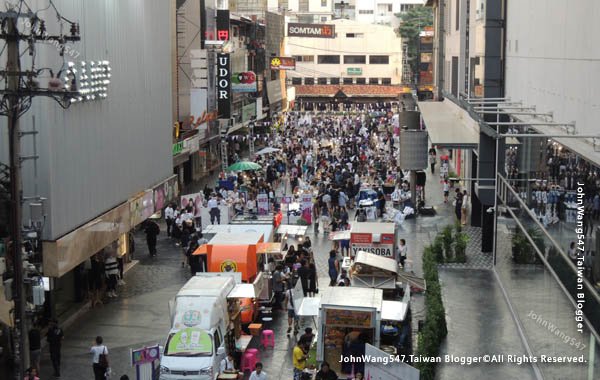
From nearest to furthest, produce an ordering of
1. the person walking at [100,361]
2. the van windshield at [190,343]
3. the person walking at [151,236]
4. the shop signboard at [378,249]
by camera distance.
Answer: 1. the person walking at [100,361]
2. the van windshield at [190,343]
3. the shop signboard at [378,249]
4. the person walking at [151,236]

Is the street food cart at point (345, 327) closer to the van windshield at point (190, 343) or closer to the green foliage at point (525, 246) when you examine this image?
the van windshield at point (190, 343)

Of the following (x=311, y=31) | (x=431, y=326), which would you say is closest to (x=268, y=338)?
(x=431, y=326)

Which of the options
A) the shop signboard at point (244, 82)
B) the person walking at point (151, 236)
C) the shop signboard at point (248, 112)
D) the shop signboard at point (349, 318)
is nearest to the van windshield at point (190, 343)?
the shop signboard at point (349, 318)

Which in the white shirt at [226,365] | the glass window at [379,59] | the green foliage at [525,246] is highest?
the glass window at [379,59]

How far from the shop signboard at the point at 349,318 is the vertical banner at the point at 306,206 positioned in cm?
1879

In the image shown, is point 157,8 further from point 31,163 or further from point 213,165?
point 213,165

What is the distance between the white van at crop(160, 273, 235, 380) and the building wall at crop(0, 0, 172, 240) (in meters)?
3.89

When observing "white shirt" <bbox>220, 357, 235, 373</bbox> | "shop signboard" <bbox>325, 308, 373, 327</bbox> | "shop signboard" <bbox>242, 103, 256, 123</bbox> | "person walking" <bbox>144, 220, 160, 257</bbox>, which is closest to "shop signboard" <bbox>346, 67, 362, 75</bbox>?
"shop signboard" <bbox>242, 103, 256, 123</bbox>

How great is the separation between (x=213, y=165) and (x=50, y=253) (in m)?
36.5

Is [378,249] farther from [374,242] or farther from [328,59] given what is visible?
[328,59]

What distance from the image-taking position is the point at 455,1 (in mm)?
47469

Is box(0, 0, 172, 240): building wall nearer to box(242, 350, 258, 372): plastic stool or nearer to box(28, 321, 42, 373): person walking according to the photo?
box(28, 321, 42, 373): person walking

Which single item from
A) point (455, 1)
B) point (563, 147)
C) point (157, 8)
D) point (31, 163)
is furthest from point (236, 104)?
point (563, 147)

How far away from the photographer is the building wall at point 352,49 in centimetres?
10769
